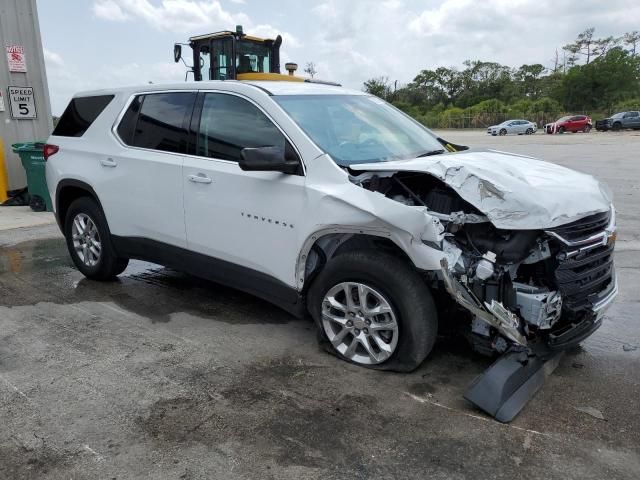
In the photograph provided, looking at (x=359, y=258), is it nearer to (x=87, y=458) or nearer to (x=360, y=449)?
(x=360, y=449)

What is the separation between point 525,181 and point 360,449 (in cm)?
180

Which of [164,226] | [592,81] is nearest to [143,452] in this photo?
[164,226]

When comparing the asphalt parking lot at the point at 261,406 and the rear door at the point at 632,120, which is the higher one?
the rear door at the point at 632,120

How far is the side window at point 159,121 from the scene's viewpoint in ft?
14.5

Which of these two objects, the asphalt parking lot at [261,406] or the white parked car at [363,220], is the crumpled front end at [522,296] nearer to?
the white parked car at [363,220]

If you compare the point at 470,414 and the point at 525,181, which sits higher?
the point at 525,181

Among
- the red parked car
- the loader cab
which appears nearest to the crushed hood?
the loader cab

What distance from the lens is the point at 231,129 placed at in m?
4.13

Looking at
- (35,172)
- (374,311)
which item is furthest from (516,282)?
(35,172)

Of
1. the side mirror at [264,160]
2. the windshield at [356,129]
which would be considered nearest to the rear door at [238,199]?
the side mirror at [264,160]

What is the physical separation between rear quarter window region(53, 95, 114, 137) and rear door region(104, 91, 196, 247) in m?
0.43

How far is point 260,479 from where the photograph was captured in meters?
2.58

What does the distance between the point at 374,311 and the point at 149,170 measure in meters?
2.33

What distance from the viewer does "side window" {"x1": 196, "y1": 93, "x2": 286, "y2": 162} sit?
12.8ft
